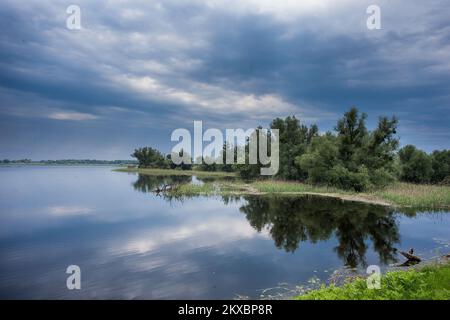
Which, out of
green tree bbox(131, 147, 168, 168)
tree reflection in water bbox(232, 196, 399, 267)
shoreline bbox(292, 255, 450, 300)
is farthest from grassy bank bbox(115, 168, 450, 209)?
green tree bbox(131, 147, 168, 168)

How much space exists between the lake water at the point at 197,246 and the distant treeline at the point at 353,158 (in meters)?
14.5

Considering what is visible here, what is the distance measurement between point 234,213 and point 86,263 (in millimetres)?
17974

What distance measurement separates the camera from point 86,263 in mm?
16609

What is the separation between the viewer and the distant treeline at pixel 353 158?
156 ft

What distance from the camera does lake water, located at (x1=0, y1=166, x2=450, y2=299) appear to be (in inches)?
527

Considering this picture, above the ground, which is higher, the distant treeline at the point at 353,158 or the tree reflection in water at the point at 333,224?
the distant treeline at the point at 353,158

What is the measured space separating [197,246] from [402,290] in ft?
42.4

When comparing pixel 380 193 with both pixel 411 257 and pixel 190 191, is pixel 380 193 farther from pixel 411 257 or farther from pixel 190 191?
pixel 411 257

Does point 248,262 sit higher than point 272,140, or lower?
lower

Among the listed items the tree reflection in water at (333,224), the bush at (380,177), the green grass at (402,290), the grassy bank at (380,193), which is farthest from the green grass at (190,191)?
the green grass at (402,290)

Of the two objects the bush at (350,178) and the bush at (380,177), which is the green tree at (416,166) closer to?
the bush at (380,177)

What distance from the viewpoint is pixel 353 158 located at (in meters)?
49.6
